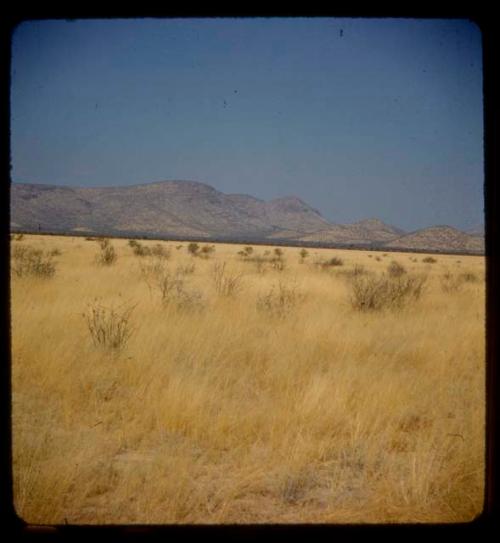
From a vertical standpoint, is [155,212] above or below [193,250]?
above

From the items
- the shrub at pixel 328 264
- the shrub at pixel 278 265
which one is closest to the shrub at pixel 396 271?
the shrub at pixel 328 264

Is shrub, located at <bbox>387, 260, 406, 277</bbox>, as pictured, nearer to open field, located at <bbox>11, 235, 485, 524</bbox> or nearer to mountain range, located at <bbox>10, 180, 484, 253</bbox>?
open field, located at <bbox>11, 235, 485, 524</bbox>

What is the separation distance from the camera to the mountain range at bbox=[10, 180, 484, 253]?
100 m

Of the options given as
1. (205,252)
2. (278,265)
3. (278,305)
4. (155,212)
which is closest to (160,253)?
(205,252)

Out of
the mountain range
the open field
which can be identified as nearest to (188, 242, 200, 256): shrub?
the open field

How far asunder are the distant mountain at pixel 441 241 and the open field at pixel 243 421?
3289 inches

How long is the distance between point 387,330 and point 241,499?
509 cm

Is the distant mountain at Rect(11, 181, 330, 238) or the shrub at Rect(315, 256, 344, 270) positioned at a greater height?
the distant mountain at Rect(11, 181, 330, 238)

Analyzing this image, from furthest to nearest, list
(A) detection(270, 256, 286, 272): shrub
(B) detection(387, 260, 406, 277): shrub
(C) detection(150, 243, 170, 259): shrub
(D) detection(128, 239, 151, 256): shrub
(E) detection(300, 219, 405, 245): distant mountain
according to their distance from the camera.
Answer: (E) detection(300, 219, 405, 245): distant mountain, (D) detection(128, 239, 151, 256): shrub, (C) detection(150, 243, 170, 259): shrub, (A) detection(270, 256, 286, 272): shrub, (B) detection(387, 260, 406, 277): shrub

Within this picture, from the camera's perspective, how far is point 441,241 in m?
91.1

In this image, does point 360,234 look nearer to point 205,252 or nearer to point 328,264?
point 205,252

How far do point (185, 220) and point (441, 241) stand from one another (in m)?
71.8

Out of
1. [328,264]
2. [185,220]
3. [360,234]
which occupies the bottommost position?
[328,264]
